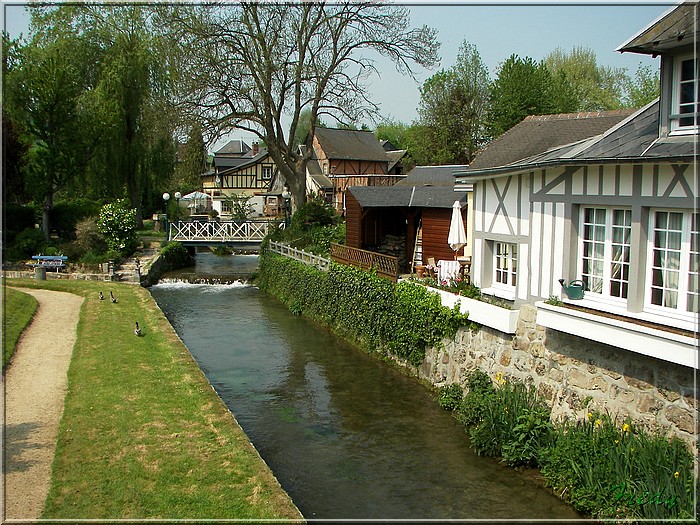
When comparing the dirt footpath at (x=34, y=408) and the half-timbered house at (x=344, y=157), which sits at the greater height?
the half-timbered house at (x=344, y=157)

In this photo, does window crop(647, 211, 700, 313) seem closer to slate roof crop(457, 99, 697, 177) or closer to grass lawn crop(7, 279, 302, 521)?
slate roof crop(457, 99, 697, 177)

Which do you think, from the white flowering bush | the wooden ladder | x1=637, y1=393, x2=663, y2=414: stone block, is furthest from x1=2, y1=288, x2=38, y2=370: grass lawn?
the wooden ladder

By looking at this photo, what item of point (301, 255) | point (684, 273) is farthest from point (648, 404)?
point (301, 255)

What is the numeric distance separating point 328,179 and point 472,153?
12.0 meters

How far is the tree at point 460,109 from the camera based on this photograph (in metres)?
38.3

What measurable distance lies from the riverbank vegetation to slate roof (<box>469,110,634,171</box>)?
195 inches

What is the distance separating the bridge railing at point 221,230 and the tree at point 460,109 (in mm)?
11394

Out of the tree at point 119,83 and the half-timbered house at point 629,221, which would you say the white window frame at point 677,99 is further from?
the tree at point 119,83

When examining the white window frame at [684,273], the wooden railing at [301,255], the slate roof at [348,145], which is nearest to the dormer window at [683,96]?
the white window frame at [684,273]

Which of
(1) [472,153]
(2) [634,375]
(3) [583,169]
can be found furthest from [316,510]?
(1) [472,153]

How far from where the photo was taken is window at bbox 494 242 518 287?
1281 cm

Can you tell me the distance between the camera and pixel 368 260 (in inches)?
750

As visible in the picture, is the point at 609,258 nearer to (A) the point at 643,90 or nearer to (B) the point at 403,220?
(B) the point at 403,220

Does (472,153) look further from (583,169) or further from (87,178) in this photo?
(583,169)
